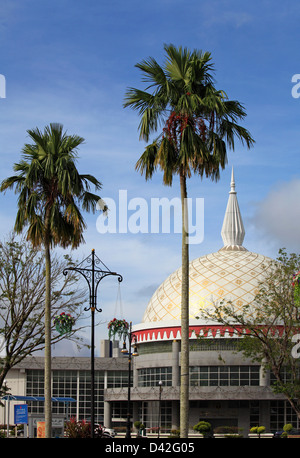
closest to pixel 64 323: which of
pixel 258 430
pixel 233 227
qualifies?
pixel 258 430

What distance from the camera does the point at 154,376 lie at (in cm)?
7225

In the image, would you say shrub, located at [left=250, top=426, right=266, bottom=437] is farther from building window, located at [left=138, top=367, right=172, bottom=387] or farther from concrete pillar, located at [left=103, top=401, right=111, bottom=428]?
concrete pillar, located at [left=103, top=401, right=111, bottom=428]

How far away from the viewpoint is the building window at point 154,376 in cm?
7081

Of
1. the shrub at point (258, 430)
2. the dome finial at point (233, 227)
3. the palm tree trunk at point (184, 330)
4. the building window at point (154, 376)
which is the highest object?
the dome finial at point (233, 227)

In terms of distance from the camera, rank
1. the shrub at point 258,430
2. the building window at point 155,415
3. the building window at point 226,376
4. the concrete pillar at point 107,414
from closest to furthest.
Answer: the shrub at point 258,430, the building window at point 226,376, the building window at point 155,415, the concrete pillar at point 107,414

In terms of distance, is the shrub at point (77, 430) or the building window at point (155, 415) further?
the building window at point (155, 415)

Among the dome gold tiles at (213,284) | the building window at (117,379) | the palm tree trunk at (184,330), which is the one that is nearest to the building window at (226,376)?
the dome gold tiles at (213,284)

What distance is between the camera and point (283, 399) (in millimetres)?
66750

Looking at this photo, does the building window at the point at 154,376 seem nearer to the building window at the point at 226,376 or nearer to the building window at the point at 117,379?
the building window at the point at 226,376

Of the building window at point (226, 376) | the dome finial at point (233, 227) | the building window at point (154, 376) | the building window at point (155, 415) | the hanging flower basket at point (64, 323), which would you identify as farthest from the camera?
the dome finial at point (233, 227)

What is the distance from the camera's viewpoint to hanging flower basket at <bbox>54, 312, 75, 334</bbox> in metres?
36.9

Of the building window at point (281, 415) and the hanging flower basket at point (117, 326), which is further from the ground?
the hanging flower basket at point (117, 326)

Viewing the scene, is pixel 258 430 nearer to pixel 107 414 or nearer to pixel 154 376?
pixel 154 376

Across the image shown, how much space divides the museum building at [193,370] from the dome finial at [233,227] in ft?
0.39
